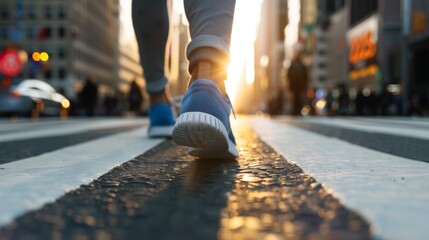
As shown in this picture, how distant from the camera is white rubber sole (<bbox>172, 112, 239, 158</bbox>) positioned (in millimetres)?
1824

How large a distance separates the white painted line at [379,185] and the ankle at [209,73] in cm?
41

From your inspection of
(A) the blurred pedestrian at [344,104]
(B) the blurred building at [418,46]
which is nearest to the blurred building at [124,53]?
(B) the blurred building at [418,46]

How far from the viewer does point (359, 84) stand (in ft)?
174

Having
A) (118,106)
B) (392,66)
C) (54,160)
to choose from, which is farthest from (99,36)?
(54,160)

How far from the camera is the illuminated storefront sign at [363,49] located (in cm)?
4800

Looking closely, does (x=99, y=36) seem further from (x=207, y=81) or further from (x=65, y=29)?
(x=207, y=81)

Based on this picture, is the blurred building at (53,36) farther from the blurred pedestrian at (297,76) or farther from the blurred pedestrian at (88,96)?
the blurred pedestrian at (297,76)

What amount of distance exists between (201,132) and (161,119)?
1.62 meters

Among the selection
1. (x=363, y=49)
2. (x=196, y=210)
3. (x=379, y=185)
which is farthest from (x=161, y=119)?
(x=363, y=49)

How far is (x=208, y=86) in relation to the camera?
2020 millimetres

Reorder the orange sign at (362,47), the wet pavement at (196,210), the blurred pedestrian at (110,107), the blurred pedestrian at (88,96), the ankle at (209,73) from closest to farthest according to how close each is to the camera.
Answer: the wet pavement at (196,210) < the ankle at (209,73) < the blurred pedestrian at (88,96) < the blurred pedestrian at (110,107) < the orange sign at (362,47)

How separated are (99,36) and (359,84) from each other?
4111 centimetres

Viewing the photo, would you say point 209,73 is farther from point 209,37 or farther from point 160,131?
point 160,131

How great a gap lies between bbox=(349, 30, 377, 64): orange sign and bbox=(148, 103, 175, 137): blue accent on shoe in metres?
46.8
